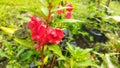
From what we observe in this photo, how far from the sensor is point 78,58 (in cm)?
204

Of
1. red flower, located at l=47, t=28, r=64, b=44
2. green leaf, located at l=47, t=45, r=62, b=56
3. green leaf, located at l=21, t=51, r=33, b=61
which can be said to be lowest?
green leaf, located at l=21, t=51, r=33, b=61

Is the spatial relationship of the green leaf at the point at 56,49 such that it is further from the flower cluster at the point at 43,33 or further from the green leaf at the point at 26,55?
the green leaf at the point at 26,55

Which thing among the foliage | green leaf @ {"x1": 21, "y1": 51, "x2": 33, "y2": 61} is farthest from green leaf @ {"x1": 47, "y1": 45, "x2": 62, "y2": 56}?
green leaf @ {"x1": 21, "y1": 51, "x2": 33, "y2": 61}

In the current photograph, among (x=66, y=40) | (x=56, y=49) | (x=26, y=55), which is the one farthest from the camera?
(x=66, y=40)

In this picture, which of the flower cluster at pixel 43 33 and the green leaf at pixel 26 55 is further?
the green leaf at pixel 26 55

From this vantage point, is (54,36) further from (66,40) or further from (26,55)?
(66,40)

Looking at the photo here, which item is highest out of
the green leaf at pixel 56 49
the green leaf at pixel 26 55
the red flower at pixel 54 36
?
the red flower at pixel 54 36

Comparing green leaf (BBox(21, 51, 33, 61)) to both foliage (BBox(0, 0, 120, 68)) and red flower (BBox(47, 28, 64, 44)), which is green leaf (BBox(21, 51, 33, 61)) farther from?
red flower (BBox(47, 28, 64, 44))

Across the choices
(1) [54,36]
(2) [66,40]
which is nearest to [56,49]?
(1) [54,36]

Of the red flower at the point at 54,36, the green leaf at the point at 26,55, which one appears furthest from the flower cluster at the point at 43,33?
the green leaf at the point at 26,55

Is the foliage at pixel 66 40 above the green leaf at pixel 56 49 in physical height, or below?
below

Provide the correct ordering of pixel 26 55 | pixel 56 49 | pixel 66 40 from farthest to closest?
pixel 66 40 < pixel 26 55 < pixel 56 49

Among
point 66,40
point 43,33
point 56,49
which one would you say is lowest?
point 66,40

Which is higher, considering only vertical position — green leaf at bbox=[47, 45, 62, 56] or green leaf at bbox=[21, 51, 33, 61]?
green leaf at bbox=[47, 45, 62, 56]
